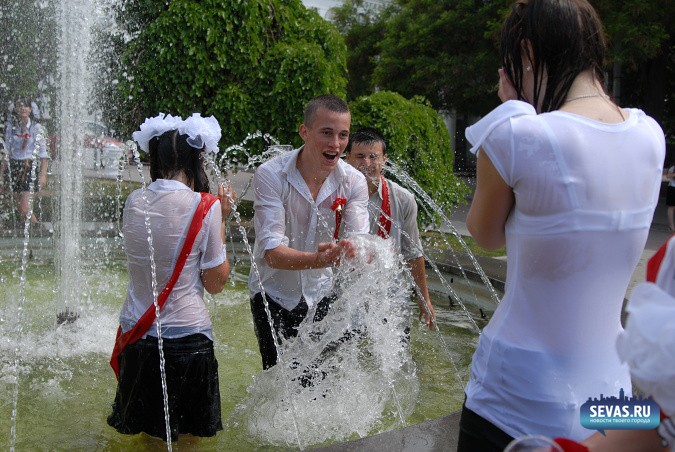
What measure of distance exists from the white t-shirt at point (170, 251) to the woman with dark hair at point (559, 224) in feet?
4.91

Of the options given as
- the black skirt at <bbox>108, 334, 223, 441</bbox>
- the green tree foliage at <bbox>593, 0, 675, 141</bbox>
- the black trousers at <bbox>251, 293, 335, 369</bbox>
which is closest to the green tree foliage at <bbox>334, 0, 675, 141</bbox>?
the green tree foliage at <bbox>593, 0, 675, 141</bbox>

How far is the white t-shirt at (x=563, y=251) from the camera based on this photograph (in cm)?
157

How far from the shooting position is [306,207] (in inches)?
141

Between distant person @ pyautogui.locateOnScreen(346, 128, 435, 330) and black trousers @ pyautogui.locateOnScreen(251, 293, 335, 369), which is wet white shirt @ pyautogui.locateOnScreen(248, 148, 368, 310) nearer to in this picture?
black trousers @ pyautogui.locateOnScreen(251, 293, 335, 369)

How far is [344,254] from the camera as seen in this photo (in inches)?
117

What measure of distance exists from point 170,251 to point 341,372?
1165 millimetres

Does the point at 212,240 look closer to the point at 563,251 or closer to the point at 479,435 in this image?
the point at 479,435

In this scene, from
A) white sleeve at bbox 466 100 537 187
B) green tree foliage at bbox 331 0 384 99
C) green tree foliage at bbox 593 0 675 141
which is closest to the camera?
white sleeve at bbox 466 100 537 187

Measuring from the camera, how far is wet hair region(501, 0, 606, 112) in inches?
65.9

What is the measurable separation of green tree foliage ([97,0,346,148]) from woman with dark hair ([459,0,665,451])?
9.45 meters

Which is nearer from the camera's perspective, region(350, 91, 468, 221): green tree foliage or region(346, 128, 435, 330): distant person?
region(346, 128, 435, 330): distant person

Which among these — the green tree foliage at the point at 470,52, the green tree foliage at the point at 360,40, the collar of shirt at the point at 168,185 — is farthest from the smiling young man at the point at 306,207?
the green tree foliage at the point at 360,40

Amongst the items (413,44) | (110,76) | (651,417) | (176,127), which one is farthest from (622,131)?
(413,44)

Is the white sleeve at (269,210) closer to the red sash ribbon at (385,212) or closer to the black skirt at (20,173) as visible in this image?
the red sash ribbon at (385,212)
